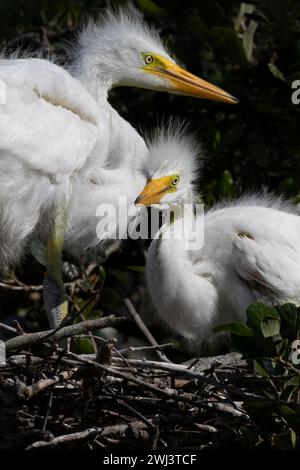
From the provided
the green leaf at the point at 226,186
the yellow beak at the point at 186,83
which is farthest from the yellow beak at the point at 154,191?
the yellow beak at the point at 186,83

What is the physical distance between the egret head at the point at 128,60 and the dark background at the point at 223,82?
15 centimetres

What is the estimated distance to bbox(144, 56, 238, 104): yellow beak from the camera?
Answer: 405 centimetres

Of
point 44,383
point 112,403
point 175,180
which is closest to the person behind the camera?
point 44,383

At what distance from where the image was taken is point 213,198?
427 cm

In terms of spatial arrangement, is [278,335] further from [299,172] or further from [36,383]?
[299,172]

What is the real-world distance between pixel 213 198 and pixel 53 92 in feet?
3.08

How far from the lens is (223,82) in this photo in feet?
14.3

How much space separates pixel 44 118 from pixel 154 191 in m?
0.57

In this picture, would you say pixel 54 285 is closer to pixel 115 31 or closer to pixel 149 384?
pixel 149 384

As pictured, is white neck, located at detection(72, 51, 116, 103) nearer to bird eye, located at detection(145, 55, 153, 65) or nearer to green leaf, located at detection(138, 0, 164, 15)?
bird eye, located at detection(145, 55, 153, 65)

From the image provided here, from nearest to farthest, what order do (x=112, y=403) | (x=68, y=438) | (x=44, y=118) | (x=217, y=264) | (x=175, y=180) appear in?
(x=68, y=438)
(x=112, y=403)
(x=44, y=118)
(x=217, y=264)
(x=175, y=180)

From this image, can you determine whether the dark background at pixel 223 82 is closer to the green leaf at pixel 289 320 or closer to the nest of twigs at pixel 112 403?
the nest of twigs at pixel 112 403

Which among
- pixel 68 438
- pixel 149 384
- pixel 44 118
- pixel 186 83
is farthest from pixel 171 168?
pixel 68 438

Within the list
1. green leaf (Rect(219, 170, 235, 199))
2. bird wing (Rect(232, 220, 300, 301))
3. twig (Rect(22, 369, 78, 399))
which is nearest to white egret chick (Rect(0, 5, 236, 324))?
green leaf (Rect(219, 170, 235, 199))
